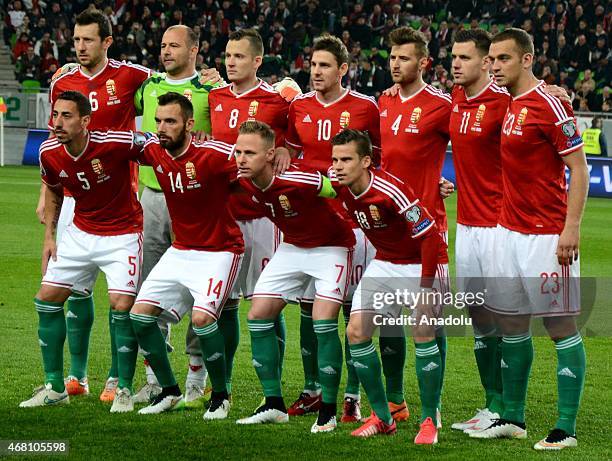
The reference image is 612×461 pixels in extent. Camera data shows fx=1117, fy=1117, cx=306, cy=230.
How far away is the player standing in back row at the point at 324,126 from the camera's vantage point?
7087 millimetres

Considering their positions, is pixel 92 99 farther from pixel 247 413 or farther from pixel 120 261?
pixel 247 413

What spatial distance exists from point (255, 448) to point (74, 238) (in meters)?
2.02

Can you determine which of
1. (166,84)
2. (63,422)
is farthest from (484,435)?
(166,84)

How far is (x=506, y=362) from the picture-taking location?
6441 millimetres

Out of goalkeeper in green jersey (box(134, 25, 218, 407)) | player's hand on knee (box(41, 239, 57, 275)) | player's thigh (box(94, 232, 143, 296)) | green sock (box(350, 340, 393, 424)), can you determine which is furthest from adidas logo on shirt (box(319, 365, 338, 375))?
player's hand on knee (box(41, 239, 57, 275))

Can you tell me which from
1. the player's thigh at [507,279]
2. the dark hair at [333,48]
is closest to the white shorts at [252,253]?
the dark hair at [333,48]

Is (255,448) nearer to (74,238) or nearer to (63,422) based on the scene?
(63,422)

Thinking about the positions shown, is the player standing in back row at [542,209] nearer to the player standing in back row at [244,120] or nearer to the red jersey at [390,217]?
the red jersey at [390,217]

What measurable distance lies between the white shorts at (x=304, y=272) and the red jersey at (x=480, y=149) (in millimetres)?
808

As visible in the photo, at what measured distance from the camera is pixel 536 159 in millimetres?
6156

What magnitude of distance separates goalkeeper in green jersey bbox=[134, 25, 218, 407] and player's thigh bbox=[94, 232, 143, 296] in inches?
17.1

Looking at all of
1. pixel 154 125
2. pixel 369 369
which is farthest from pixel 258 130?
pixel 369 369

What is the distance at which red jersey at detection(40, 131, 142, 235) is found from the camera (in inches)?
280

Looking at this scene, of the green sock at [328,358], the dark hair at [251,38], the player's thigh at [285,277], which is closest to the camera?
the green sock at [328,358]
